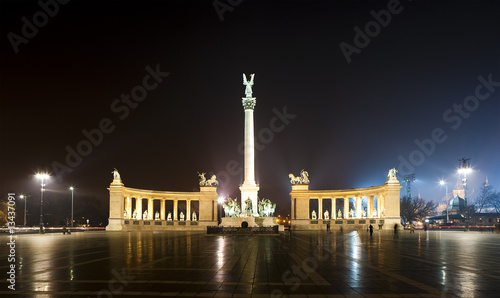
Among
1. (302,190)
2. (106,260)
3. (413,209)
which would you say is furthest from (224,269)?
(413,209)

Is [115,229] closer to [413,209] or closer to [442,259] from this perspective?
[442,259]

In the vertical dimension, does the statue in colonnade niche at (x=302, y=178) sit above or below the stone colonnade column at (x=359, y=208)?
above

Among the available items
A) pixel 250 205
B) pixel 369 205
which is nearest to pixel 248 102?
pixel 250 205

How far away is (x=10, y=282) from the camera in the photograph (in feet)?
47.2

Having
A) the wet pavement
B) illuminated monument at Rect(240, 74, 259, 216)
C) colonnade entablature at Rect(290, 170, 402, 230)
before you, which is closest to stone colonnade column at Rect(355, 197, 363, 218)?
colonnade entablature at Rect(290, 170, 402, 230)

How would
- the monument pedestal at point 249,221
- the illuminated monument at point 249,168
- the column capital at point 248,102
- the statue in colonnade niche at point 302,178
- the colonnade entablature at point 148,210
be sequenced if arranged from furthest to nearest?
the statue in colonnade niche at point 302,178 < the colonnade entablature at point 148,210 < the column capital at point 248,102 < the illuminated monument at point 249,168 < the monument pedestal at point 249,221

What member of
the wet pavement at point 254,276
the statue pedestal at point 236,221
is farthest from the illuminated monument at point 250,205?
the wet pavement at point 254,276

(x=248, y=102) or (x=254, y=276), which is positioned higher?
(x=248, y=102)

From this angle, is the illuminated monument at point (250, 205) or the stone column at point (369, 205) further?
the stone column at point (369, 205)

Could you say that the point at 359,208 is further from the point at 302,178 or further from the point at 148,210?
the point at 148,210

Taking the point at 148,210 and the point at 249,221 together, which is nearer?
the point at 249,221

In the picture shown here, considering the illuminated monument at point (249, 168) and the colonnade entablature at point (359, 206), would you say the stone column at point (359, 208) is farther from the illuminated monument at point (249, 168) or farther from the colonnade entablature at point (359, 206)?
the illuminated monument at point (249, 168)

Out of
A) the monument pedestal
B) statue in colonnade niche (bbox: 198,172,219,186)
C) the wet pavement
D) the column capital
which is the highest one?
the column capital

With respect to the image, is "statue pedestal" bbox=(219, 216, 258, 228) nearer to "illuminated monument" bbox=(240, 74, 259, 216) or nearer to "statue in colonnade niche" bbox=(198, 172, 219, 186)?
"illuminated monument" bbox=(240, 74, 259, 216)
